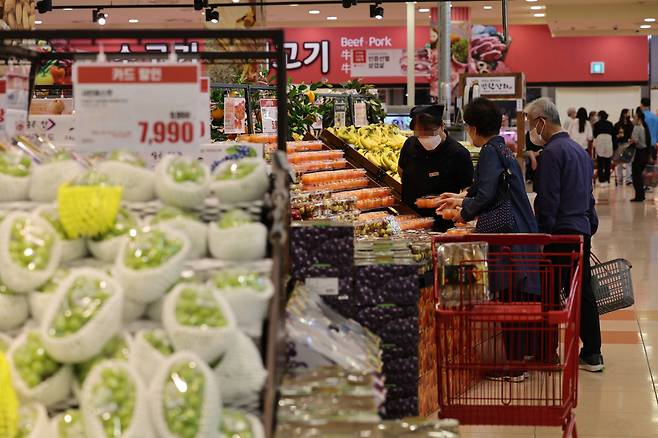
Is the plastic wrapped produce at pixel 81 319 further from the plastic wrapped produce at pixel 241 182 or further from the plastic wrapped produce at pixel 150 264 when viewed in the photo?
the plastic wrapped produce at pixel 241 182

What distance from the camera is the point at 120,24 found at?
25750mm

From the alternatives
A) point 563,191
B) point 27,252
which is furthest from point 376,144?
point 27,252

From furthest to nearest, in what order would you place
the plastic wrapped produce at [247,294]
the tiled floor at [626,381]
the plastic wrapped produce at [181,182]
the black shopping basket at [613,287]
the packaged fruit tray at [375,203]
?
the packaged fruit tray at [375,203]
the black shopping basket at [613,287]
the tiled floor at [626,381]
the plastic wrapped produce at [181,182]
the plastic wrapped produce at [247,294]

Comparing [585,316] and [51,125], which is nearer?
[51,125]

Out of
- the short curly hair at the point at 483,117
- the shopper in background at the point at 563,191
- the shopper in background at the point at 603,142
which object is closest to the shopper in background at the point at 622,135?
the shopper in background at the point at 603,142

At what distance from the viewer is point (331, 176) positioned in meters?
7.04

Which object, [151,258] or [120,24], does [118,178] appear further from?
[120,24]

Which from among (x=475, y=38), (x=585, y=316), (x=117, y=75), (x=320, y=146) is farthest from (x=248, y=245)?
(x=475, y=38)

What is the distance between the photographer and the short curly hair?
19.0ft

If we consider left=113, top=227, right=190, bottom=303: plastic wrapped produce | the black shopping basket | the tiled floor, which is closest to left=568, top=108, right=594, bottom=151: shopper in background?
the tiled floor

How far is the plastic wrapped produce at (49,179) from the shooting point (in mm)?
2684

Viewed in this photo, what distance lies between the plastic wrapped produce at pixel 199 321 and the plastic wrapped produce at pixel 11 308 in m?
0.39

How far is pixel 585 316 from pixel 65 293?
175 inches

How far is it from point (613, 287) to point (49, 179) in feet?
14.6
